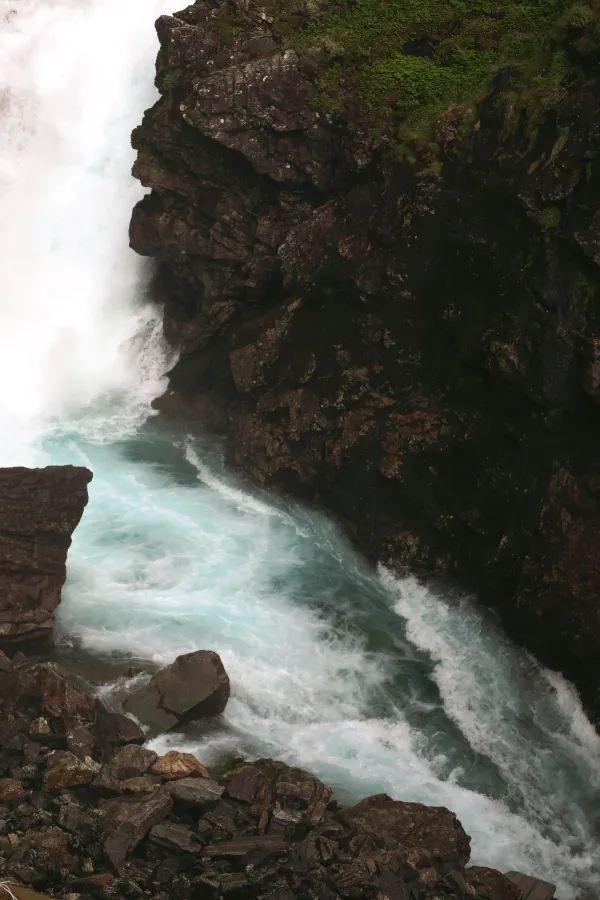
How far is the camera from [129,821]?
1273 cm

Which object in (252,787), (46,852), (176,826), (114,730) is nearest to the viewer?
(46,852)

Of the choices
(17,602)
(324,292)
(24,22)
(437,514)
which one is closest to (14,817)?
(17,602)

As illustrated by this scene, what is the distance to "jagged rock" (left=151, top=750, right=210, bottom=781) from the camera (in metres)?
14.3

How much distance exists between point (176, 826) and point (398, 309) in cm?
1245

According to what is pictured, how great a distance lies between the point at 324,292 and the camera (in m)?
22.8

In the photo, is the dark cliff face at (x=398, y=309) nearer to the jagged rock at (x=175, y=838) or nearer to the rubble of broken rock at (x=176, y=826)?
the rubble of broken rock at (x=176, y=826)

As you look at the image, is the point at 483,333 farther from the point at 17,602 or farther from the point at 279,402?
the point at 17,602

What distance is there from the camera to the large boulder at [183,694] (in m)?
15.9

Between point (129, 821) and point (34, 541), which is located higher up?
point (34, 541)

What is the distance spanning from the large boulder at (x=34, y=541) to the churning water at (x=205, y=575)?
1212mm

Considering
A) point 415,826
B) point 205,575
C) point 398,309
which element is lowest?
point 205,575

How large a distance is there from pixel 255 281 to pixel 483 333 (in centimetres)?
752

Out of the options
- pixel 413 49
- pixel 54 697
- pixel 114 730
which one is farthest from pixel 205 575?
pixel 413 49

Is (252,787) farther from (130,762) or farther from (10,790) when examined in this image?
(10,790)
